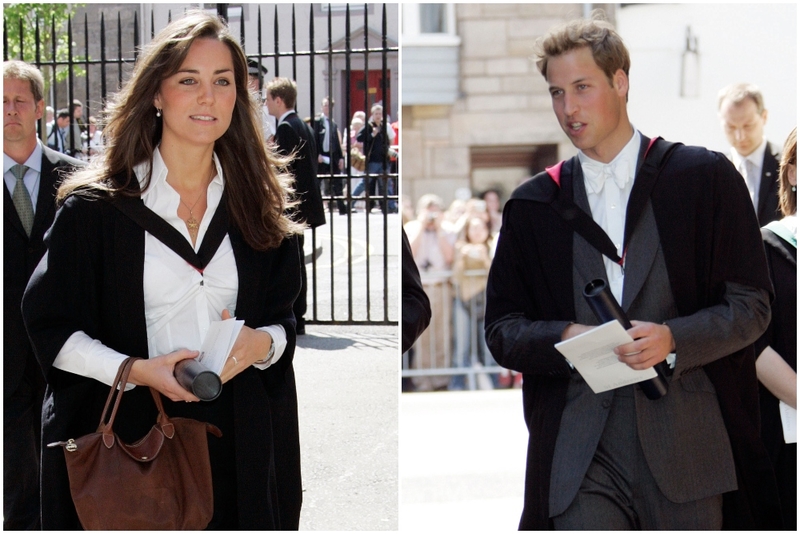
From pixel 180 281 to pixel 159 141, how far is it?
0.51m

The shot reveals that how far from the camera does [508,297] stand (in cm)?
346

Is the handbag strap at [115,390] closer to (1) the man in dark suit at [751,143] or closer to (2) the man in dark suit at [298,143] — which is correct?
(1) the man in dark suit at [751,143]

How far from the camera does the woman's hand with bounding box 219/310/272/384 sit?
3.07 metres

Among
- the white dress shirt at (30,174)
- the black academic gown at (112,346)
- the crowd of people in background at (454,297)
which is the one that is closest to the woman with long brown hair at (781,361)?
the black academic gown at (112,346)

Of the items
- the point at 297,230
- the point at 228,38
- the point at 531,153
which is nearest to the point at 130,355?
the point at 297,230

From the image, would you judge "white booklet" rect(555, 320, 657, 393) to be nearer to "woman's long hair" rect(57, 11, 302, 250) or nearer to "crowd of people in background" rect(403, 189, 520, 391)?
"woman's long hair" rect(57, 11, 302, 250)

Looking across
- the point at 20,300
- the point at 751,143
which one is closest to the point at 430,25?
the point at 751,143

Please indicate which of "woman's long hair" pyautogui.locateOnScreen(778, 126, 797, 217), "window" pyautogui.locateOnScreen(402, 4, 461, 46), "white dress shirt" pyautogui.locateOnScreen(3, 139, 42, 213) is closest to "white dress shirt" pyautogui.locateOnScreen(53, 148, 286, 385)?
"white dress shirt" pyautogui.locateOnScreen(3, 139, 42, 213)

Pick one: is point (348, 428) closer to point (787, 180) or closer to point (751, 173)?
point (751, 173)

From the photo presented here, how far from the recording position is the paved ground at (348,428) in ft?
17.6

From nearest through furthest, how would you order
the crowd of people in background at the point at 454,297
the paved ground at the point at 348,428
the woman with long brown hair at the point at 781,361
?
1. the woman with long brown hair at the point at 781,361
2. the paved ground at the point at 348,428
3. the crowd of people in background at the point at 454,297

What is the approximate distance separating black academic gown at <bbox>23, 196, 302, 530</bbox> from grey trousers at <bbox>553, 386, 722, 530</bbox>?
0.96 metres

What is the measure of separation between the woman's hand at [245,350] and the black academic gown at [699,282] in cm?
76

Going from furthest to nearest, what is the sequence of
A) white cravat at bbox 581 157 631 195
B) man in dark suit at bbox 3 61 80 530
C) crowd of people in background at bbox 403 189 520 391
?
crowd of people in background at bbox 403 189 520 391 → man in dark suit at bbox 3 61 80 530 → white cravat at bbox 581 157 631 195
